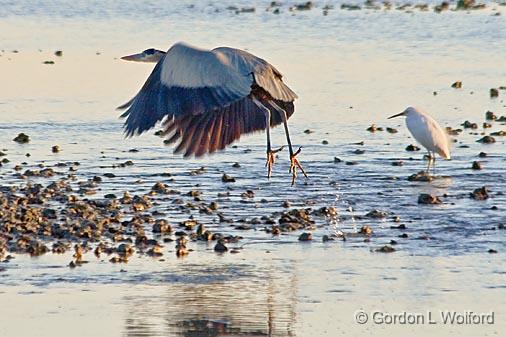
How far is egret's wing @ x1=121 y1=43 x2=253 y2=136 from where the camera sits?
9.18 metres

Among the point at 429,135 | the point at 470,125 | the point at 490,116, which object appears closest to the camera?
the point at 429,135

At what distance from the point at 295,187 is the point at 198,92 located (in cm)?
358

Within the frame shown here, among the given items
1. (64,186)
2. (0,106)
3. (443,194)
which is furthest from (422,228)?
(0,106)

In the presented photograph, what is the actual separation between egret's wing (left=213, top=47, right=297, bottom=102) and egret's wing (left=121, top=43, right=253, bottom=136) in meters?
0.05

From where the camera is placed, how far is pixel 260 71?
933 cm

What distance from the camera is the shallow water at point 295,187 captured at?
28.0 feet

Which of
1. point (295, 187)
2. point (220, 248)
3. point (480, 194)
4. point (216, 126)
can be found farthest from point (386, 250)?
point (295, 187)

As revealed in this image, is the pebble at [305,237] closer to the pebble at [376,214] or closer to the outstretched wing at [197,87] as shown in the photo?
the pebble at [376,214]

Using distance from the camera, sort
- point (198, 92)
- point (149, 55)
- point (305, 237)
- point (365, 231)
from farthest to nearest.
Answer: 1. point (149, 55)
2. point (365, 231)
3. point (305, 237)
4. point (198, 92)

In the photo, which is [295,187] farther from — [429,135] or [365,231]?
[365,231]

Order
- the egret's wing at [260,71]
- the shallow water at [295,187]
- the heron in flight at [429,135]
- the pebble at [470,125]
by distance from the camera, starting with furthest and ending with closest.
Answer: the pebble at [470,125] → the heron in flight at [429,135] → the egret's wing at [260,71] → the shallow water at [295,187]

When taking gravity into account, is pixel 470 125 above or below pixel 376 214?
above

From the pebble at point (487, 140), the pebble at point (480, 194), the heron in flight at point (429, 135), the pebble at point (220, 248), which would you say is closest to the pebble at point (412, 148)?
the heron in flight at point (429, 135)

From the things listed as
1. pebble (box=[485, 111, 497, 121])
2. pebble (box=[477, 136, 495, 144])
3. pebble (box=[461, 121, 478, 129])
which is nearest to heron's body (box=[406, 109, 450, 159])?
pebble (box=[477, 136, 495, 144])
